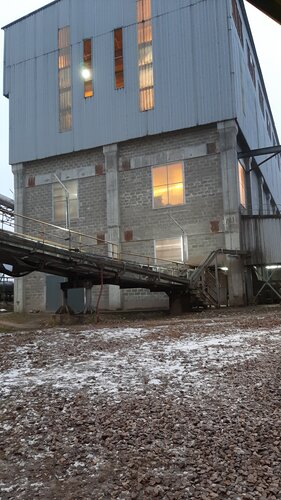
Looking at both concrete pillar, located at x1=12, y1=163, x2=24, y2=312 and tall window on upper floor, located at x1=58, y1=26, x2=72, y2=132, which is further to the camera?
tall window on upper floor, located at x1=58, y1=26, x2=72, y2=132

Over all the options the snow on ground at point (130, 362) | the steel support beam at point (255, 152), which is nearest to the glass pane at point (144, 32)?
the steel support beam at point (255, 152)

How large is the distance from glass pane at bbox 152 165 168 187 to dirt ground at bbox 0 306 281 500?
17.1m

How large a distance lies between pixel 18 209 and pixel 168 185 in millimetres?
10483

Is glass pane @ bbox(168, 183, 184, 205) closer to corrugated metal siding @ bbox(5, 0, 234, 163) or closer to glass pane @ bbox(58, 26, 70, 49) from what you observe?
corrugated metal siding @ bbox(5, 0, 234, 163)

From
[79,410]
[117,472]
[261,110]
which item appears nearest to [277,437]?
[117,472]

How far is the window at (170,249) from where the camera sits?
77.4ft

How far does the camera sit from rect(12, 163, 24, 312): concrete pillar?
88.4 ft

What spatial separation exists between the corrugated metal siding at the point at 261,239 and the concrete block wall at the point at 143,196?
1347 millimetres

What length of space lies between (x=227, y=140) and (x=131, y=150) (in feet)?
Answer: 19.4

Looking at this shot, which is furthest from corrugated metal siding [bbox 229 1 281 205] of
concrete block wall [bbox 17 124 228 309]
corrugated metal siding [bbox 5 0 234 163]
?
concrete block wall [bbox 17 124 228 309]

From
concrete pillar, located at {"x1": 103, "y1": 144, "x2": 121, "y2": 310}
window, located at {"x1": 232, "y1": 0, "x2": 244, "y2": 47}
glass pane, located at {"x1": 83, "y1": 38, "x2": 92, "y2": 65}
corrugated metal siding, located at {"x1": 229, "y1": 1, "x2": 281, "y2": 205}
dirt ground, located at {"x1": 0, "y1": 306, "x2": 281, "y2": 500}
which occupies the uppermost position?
window, located at {"x1": 232, "y1": 0, "x2": 244, "y2": 47}

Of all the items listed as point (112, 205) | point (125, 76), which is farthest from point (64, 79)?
point (112, 205)

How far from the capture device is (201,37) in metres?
24.0

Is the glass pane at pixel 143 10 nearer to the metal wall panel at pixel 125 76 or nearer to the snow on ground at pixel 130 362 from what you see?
the metal wall panel at pixel 125 76
